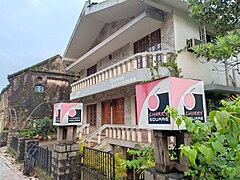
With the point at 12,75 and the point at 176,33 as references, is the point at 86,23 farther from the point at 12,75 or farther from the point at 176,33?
the point at 12,75

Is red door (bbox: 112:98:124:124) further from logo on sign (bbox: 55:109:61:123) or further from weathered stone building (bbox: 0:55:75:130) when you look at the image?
weathered stone building (bbox: 0:55:75:130)

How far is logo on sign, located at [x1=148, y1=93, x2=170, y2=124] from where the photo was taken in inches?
82.8

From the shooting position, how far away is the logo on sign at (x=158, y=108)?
210 centimetres

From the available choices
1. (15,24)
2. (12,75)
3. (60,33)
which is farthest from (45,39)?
(12,75)

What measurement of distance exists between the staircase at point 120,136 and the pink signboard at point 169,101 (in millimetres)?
3890

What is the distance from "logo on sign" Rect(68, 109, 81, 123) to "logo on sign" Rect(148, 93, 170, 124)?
3989 millimetres

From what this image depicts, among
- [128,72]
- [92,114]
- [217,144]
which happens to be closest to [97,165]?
[128,72]

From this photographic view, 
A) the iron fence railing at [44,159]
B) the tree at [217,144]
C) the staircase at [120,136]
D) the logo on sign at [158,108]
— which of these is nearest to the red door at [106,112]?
the staircase at [120,136]

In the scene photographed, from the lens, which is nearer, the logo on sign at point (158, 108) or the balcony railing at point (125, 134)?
the logo on sign at point (158, 108)

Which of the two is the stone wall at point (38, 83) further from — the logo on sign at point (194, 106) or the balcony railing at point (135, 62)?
the logo on sign at point (194, 106)

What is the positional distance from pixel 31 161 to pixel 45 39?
115 meters

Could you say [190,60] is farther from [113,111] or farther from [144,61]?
[113,111]

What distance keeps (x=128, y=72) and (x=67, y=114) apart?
289 cm

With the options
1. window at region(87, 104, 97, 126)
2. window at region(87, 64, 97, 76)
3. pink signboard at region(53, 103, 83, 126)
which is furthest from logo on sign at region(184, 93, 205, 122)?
window at region(87, 64, 97, 76)
